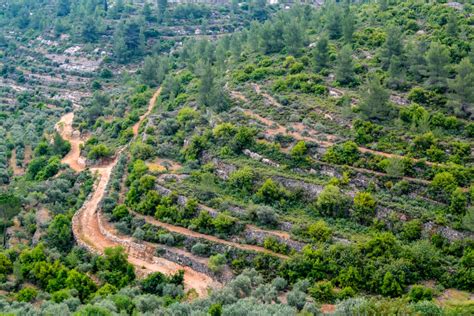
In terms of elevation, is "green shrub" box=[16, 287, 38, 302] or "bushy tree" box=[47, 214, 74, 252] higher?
"green shrub" box=[16, 287, 38, 302]

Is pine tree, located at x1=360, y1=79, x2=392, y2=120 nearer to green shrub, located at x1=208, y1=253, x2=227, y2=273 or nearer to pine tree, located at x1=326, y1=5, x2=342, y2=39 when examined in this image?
green shrub, located at x1=208, y1=253, x2=227, y2=273

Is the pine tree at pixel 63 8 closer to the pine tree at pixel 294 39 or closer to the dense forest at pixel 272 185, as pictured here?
Answer: the dense forest at pixel 272 185

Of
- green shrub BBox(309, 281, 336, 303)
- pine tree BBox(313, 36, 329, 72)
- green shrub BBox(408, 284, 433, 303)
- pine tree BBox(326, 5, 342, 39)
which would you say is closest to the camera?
green shrub BBox(408, 284, 433, 303)

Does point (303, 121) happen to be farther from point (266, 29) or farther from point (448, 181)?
point (266, 29)

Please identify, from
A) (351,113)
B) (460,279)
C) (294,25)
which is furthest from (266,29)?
(460,279)

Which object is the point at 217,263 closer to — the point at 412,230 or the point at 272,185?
the point at 272,185

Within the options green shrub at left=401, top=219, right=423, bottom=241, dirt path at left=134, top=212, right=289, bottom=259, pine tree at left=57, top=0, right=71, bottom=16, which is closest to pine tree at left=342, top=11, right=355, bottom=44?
green shrub at left=401, top=219, right=423, bottom=241
